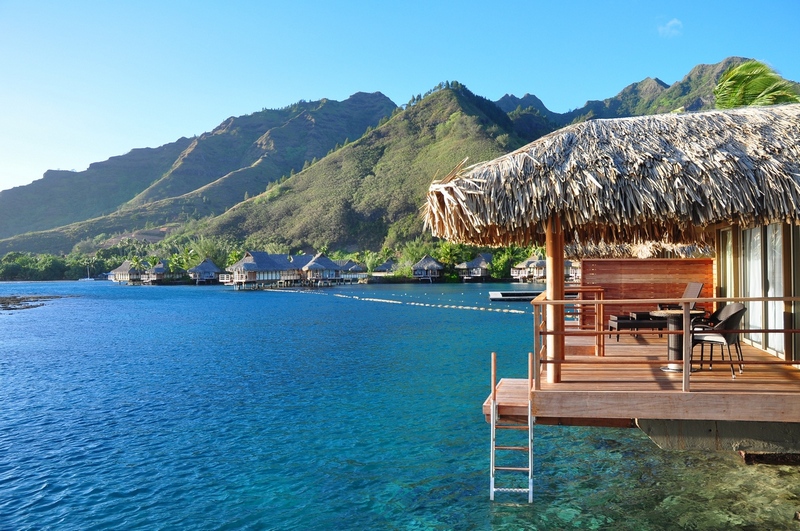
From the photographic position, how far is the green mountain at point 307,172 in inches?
4038

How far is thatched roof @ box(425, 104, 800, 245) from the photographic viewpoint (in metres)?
5.45

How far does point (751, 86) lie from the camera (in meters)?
14.2

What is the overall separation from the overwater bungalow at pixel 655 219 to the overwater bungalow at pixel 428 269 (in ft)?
206

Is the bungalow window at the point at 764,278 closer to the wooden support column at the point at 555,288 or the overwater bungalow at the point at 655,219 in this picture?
the overwater bungalow at the point at 655,219

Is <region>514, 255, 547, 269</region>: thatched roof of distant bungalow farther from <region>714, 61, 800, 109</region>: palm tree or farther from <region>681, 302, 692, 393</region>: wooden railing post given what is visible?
<region>681, 302, 692, 393</region>: wooden railing post

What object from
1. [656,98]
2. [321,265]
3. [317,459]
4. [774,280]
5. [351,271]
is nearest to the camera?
[774,280]

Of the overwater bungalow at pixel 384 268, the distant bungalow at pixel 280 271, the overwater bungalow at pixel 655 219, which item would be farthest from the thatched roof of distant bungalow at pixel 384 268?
the overwater bungalow at pixel 655 219

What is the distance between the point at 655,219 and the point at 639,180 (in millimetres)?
419

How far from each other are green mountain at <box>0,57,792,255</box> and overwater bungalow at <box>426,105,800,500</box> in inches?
2451

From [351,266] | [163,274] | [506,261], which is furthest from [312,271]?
[163,274]

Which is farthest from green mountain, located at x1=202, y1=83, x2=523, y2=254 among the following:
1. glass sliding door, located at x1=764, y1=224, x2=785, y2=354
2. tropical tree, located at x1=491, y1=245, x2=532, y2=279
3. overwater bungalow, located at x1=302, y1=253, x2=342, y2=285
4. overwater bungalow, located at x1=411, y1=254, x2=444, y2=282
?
glass sliding door, located at x1=764, y1=224, x2=785, y2=354

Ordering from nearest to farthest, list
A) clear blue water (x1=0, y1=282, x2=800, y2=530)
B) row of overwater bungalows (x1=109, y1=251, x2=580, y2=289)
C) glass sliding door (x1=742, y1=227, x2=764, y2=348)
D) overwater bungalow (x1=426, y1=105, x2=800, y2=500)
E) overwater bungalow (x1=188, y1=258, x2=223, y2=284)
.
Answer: overwater bungalow (x1=426, y1=105, x2=800, y2=500), clear blue water (x1=0, y1=282, x2=800, y2=530), glass sliding door (x1=742, y1=227, x2=764, y2=348), row of overwater bungalows (x1=109, y1=251, x2=580, y2=289), overwater bungalow (x1=188, y1=258, x2=223, y2=284)

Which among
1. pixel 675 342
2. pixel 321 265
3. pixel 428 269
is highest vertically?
pixel 321 265

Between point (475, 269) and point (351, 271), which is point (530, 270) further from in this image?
point (351, 271)
